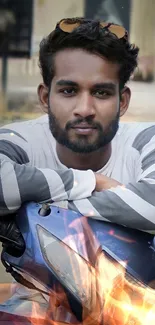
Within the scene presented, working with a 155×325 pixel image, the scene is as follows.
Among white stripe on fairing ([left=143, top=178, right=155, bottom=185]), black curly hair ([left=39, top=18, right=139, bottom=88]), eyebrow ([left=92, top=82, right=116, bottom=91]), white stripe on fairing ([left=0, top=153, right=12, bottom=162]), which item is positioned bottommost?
white stripe on fairing ([left=143, top=178, right=155, bottom=185])

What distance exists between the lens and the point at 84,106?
4.10 feet

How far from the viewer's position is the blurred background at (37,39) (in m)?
1.32

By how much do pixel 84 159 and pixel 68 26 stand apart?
0.32 meters

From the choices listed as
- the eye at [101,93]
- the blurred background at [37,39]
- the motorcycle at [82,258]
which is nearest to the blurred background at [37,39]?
the blurred background at [37,39]

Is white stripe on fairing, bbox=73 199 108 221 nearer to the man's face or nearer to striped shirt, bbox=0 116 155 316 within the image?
striped shirt, bbox=0 116 155 316

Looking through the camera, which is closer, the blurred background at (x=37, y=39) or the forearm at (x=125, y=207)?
Result: the forearm at (x=125, y=207)

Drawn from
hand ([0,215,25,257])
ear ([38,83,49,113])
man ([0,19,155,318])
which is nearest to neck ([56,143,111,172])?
man ([0,19,155,318])

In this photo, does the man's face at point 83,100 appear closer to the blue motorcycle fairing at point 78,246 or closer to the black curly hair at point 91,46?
the black curly hair at point 91,46

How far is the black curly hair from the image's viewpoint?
4.07 ft

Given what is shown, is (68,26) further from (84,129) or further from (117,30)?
(84,129)

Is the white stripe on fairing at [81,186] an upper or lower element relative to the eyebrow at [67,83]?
lower

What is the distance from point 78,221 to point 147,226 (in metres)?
0.16

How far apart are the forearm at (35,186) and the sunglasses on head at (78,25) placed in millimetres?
346

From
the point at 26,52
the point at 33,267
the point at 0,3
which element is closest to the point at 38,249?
the point at 33,267
